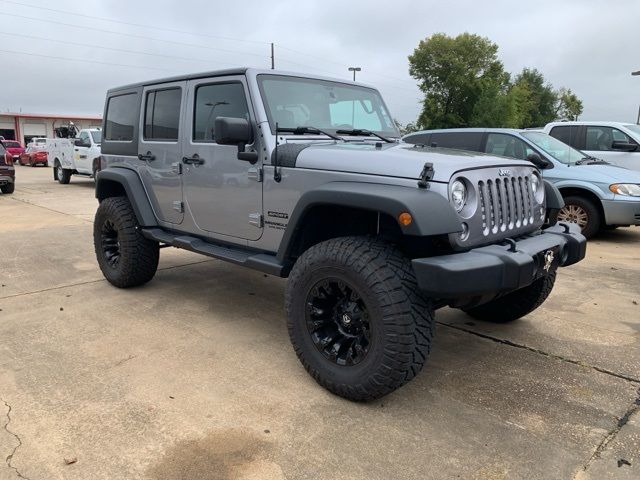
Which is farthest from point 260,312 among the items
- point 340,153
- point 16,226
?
A: point 16,226

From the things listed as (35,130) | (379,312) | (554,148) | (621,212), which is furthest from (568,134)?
(35,130)

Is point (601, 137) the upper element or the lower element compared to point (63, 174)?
upper

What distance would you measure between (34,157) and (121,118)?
27.5m

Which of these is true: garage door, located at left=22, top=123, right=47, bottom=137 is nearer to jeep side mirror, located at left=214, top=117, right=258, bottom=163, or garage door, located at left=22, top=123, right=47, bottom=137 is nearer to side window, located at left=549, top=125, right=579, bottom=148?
side window, located at left=549, top=125, right=579, bottom=148

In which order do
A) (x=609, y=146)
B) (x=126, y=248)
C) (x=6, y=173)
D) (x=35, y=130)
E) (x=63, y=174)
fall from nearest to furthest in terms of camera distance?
(x=126, y=248) < (x=609, y=146) < (x=6, y=173) < (x=63, y=174) < (x=35, y=130)

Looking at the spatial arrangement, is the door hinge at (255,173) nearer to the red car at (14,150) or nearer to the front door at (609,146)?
the front door at (609,146)

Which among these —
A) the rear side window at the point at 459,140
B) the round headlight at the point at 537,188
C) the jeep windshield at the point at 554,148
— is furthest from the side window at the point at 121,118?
the jeep windshield at the point at 554,148

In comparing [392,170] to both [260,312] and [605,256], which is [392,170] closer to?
[260,312]

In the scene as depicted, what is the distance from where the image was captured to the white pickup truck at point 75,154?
15352 millimetres

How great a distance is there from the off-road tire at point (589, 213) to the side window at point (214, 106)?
564 centimetres

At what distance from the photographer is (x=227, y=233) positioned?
393 cm

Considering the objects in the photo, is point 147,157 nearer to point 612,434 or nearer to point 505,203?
point 505,203

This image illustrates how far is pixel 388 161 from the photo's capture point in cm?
285

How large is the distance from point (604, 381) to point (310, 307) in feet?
6.20
